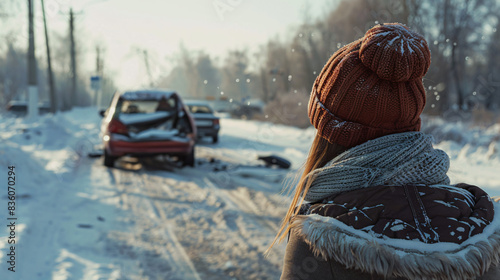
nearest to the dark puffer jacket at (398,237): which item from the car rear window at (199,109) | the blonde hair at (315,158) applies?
the blonde hair at (315,158)

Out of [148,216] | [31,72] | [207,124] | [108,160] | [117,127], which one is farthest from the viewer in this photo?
[31,72]

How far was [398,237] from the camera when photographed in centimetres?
107

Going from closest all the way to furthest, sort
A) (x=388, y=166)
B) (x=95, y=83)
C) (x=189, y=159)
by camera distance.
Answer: (x=388, y=166) < (x=189, y=159) < (x=95, y=83)

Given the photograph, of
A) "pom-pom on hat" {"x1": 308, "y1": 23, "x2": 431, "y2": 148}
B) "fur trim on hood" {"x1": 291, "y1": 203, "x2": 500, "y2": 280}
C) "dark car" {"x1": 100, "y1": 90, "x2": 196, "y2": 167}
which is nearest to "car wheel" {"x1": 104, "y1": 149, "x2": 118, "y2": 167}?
"dark car" {"x1": 100, "y1": 90, "x2": 196, "y2": 167}

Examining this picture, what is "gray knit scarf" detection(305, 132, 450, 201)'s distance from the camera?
46.7 inches

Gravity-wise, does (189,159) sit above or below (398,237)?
below

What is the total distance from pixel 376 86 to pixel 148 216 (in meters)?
4.55

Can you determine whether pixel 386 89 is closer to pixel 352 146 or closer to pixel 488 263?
pixel 352 146

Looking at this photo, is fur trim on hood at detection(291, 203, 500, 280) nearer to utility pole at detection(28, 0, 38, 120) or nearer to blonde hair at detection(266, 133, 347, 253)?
blonde hair at detection(266, 133, 347, 253)

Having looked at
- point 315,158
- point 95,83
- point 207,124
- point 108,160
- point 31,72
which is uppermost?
point 315,158

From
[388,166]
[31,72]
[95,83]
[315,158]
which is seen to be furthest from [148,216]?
[95,83]

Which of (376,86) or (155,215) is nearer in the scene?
(376,86)

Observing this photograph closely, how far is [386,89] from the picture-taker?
3.95 ft

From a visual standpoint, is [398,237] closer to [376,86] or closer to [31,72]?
[376,86]
